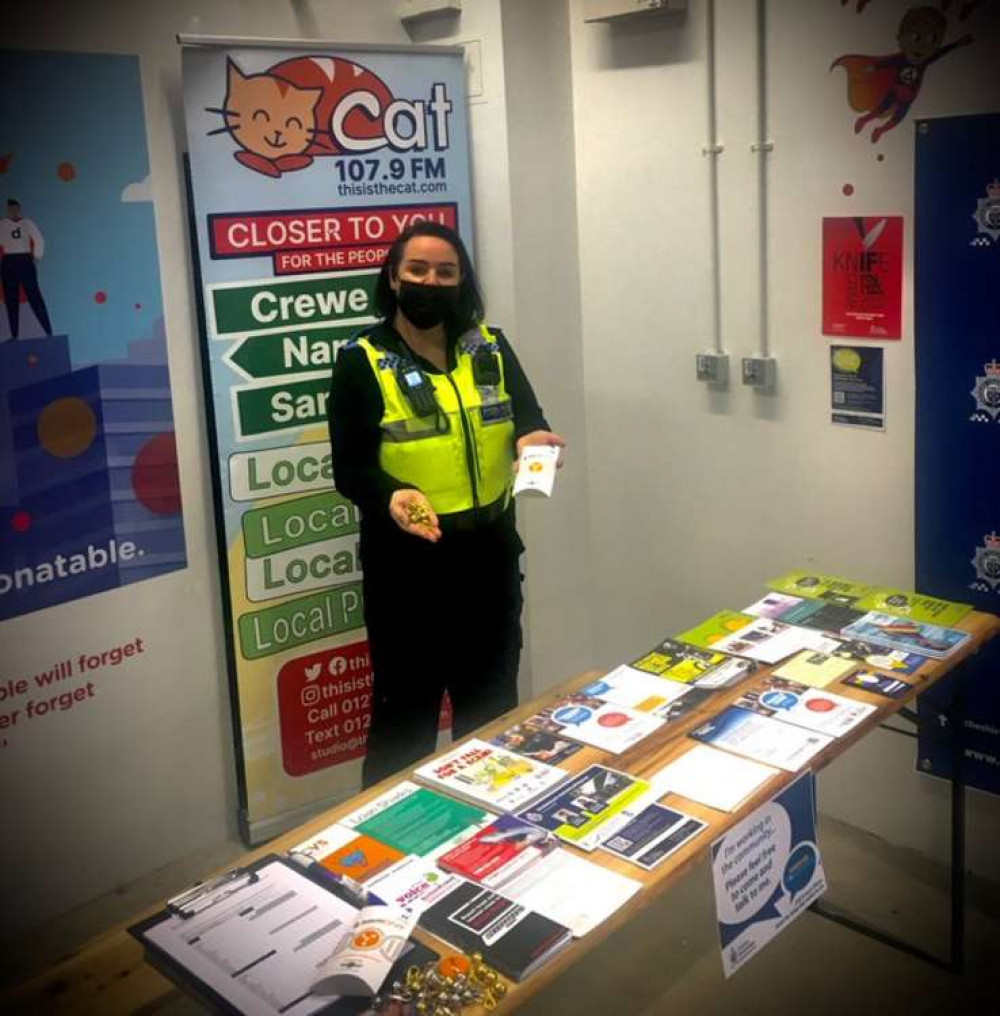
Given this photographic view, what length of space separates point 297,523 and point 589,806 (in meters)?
1.60

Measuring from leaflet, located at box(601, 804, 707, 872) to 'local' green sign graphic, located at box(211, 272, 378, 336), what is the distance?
1.82 meters

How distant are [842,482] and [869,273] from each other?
557 millimetres

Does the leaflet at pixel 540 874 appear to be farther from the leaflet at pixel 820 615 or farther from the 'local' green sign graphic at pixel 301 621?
the 'local' green sign graphic at pixel 301 621

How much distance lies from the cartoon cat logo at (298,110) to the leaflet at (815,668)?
1.84 metres

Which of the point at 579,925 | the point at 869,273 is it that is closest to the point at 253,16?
the point at 869,273

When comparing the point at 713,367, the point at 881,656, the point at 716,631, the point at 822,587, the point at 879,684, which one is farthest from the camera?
the point at 713,367

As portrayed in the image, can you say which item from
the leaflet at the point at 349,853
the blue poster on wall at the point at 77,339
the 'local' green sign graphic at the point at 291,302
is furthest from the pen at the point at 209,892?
the 'local' green sign graphic at the point at 291,302

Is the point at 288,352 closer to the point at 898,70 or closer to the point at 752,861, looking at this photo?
the point at 898,70

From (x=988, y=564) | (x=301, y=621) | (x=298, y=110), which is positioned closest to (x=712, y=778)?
(x=988, y=564)

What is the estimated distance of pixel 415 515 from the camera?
2641mm

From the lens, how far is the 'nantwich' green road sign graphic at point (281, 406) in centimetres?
332

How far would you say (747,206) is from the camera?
3303 millimetres

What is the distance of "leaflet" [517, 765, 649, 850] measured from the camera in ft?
6.72

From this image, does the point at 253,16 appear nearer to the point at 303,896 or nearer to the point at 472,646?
the point at 472,646
